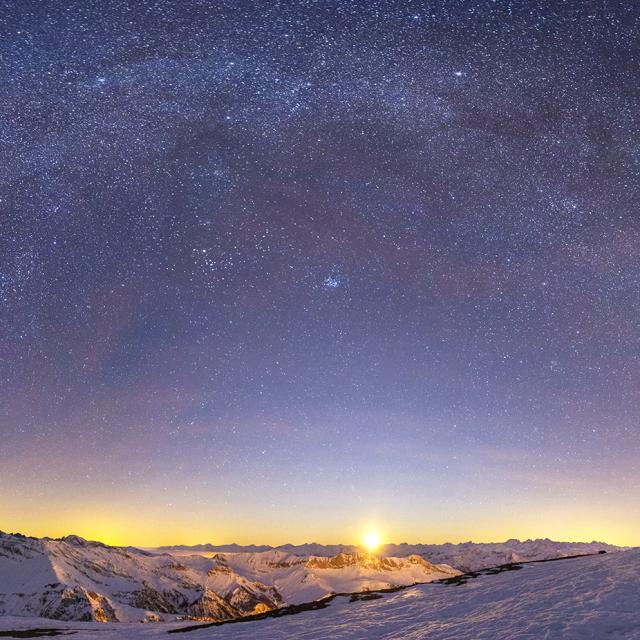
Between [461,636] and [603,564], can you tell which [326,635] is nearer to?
[461,636]

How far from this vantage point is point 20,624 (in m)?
38.1

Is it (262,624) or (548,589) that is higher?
(548,589)

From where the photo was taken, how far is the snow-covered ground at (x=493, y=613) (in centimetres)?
1493

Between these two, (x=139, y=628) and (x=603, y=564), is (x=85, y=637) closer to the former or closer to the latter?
(x=139, y=628)

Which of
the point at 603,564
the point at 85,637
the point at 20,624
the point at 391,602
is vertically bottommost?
the point at 20,624

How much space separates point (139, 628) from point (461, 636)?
2392 cm

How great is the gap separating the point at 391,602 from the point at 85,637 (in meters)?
15.2

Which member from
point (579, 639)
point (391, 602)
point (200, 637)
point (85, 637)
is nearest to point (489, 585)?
point (391, 602)

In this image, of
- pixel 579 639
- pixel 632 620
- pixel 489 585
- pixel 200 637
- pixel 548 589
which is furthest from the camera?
pixel 489 585

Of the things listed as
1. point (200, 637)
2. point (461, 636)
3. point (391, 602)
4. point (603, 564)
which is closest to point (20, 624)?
point (200, 637)

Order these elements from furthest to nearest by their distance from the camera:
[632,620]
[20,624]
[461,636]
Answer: [20,624] → [461,636] → [632,620]

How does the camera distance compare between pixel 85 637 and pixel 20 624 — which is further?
pixel 20 624

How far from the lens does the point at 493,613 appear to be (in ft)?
58.2

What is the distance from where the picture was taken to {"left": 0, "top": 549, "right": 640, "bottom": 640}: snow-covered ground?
14930mm
